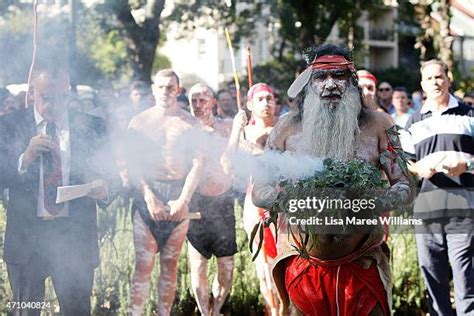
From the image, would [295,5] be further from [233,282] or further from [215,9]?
[233,282]

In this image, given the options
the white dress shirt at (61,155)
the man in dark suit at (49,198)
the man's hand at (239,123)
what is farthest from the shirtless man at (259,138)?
the white dress shirt at (61,155)

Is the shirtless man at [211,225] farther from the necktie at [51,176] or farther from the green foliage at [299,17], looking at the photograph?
the green foliage at [299,17]

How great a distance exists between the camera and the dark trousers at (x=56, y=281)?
5871 mm

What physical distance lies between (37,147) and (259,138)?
1878 millimetres

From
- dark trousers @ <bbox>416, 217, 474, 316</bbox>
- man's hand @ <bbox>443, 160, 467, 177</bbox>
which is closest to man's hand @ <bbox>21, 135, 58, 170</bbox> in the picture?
man's hand @ <bbox>443, 160, 467, 177</bbox>

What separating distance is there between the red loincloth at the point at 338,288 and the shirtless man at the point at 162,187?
227 cm

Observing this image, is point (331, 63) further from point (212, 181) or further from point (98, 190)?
point (212, 181)

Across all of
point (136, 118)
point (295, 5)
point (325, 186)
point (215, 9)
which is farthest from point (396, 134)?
point (295, 5)

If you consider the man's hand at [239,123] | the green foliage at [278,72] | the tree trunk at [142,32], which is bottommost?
the man's hand at [239,123]

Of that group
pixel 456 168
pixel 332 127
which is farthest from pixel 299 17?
pixel 332 127

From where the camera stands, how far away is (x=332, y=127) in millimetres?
4562

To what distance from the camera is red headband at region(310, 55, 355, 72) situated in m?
4.57

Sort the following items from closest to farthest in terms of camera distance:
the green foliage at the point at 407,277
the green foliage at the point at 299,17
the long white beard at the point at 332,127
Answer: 1. the long white beard at the point at 332,127
2. the green foliage at the point at 407,277
3. the green foliage at the point at 299,17

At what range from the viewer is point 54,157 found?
5.73 m
